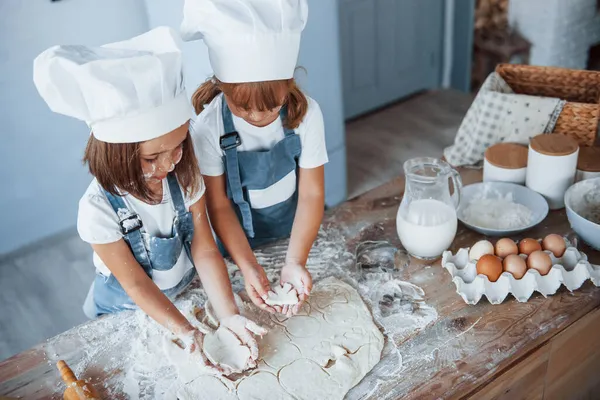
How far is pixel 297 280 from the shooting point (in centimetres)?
120

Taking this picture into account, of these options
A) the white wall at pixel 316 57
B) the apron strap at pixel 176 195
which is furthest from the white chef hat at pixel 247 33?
the white wall at pixel 316 57

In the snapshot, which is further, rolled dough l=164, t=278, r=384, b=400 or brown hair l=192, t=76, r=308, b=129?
brown hair l=192, t=76, r=308, b=129

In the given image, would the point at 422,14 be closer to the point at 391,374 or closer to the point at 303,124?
the point at 303,124

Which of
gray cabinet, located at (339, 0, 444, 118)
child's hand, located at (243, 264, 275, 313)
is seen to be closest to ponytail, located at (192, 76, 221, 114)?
child's hand, located at (243, 264, 275, 313)

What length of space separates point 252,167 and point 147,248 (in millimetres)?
296

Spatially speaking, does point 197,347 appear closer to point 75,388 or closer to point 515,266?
point 75,388

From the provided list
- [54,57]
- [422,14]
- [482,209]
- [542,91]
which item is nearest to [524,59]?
[422,14]

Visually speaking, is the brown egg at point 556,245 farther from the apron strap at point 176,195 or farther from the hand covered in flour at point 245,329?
the apron strap at point 176,195

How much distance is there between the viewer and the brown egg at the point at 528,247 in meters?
1.17

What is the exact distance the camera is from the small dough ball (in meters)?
1.17

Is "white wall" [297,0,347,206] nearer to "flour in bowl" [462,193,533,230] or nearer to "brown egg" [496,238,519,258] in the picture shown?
"flour in bowl" [462,193,533,230]

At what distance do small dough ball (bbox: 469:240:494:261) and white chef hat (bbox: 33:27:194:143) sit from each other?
2.09ft

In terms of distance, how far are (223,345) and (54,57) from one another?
0.57 meters

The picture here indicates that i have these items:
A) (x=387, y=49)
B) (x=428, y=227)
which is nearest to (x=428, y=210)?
(x=428, y=227)
